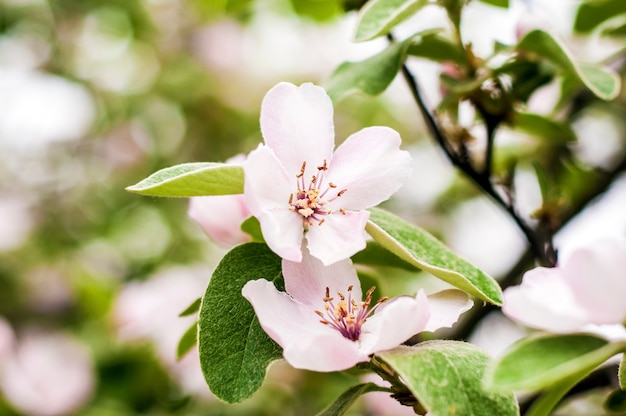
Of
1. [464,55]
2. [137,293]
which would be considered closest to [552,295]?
[464,55]

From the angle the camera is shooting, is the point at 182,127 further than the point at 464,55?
Yes

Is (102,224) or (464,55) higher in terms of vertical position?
(464,55)

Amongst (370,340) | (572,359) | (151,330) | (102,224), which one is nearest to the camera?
(572,359)

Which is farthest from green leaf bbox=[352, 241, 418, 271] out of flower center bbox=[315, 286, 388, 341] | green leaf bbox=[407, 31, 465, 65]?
green leaf bbox=[407, 31, 465, 65]

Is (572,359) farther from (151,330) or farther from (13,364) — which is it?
(13,364)

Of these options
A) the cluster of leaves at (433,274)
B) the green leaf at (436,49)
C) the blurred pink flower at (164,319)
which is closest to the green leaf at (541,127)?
the cluster of leaves at (433,274)
